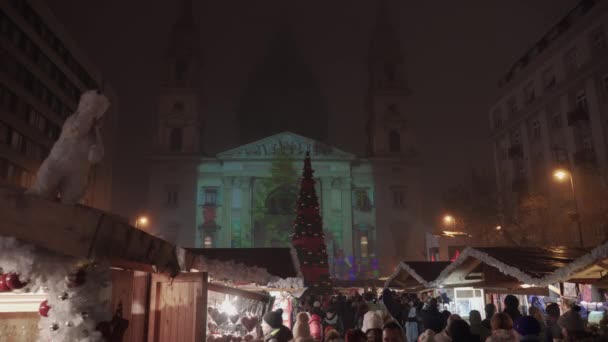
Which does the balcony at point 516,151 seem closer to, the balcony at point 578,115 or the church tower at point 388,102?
the balcony at point 578,115

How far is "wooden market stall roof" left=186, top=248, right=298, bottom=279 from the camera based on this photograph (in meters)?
14.6

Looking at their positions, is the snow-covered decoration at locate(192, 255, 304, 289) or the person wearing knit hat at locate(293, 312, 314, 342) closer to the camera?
the person wearing knit hat at locate(293, 312, 314, 342)

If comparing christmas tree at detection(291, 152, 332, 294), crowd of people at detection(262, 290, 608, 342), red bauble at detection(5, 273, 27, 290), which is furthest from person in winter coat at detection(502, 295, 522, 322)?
christmas tree at detection(291, 152, 332, 294)

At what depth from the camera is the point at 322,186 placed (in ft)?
196

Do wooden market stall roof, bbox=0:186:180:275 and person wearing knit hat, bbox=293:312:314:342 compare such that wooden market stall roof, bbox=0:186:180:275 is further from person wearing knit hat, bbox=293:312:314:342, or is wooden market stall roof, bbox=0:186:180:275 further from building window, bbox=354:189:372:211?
building window, bbox=354:189:372:211

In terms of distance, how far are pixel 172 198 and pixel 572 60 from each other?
42230mm

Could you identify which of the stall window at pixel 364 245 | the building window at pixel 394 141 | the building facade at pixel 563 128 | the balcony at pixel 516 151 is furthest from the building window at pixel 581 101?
the stall window at pixel 364 245

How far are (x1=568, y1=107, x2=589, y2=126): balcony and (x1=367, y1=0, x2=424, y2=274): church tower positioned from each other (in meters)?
26.2

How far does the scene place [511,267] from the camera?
36.3 ft

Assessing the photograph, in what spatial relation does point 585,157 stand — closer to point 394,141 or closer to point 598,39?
point 598,39

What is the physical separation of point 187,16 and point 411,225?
37659 millimetres

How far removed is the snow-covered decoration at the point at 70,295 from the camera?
4.16 metres

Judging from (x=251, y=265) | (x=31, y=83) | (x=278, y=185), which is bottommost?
(x=251, y=265)

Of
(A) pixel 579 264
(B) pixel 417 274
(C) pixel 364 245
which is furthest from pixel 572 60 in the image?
(A) pixel 579 264
